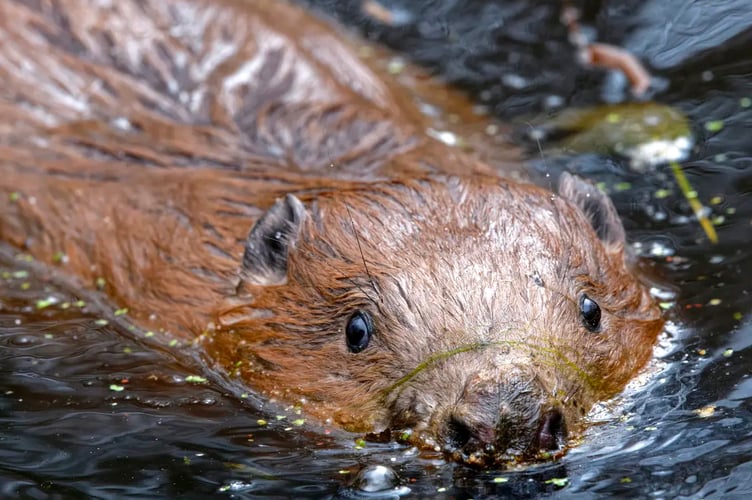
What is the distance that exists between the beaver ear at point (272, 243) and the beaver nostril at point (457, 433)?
4.64 feet

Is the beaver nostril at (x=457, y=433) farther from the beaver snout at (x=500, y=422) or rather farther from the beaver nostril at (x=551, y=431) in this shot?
the beaver nostril at (x=551, y=431)

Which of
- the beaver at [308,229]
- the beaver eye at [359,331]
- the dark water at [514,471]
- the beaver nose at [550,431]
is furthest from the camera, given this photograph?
the beaver eye at [359,331]

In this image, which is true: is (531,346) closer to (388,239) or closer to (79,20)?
(388,239)

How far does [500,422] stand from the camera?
13.5ft

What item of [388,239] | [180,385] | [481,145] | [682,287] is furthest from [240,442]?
[481,145]

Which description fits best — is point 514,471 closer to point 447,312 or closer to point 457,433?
point 457,433

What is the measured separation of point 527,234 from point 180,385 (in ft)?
5.80

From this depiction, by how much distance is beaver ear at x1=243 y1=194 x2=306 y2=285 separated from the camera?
5398 millimetres

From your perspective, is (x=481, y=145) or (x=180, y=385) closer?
(x=180, y=385)

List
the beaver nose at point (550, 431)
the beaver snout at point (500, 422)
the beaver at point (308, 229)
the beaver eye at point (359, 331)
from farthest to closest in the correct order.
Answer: the beaver eye at point (359, 331) < the beaver at point (308, 229) < the beaver nose at point (550, 431) < the beaver snout at point (500, 422)

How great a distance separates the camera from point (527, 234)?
4.98 meters

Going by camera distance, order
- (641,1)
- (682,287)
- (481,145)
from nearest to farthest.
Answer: (682,287), (481,145), (641,1)

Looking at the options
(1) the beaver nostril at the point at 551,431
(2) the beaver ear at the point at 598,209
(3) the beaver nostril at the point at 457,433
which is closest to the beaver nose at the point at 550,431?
(1) the beaver nostril at the point at 551,431

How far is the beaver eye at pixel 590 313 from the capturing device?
16.3ft
